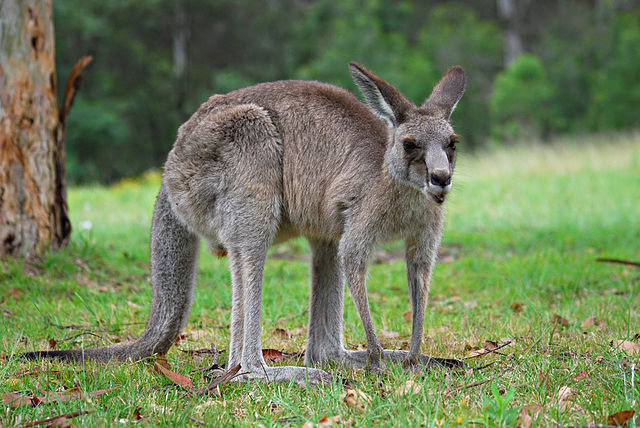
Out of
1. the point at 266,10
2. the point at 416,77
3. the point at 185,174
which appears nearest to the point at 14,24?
the point at 185,174

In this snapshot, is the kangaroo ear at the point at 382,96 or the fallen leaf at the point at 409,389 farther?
the kangaroo ear at the point at 382,96

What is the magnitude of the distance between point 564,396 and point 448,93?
5.57 ft

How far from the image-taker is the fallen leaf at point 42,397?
317 centimetres

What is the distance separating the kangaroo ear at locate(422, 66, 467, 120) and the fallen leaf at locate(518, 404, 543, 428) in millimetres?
1576

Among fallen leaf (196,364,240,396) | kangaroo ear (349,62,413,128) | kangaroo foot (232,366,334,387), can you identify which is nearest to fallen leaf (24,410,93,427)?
fallen leaf (196,364,240,396)

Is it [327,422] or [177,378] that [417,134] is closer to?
[327,422]

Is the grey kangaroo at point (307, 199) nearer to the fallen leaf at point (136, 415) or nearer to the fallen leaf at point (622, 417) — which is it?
the fallen leaf at point (136, 415)

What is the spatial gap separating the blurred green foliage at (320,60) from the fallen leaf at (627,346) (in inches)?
755

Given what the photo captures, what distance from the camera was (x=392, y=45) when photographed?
28.0 meters

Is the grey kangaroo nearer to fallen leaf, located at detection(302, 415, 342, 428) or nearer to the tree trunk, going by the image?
fallen leaf, located at detection(302, 415, 342, 428)

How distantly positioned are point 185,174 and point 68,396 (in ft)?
4.64

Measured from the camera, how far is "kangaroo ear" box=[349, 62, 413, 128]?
3.67 metres

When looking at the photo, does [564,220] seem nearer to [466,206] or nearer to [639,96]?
[466,206]

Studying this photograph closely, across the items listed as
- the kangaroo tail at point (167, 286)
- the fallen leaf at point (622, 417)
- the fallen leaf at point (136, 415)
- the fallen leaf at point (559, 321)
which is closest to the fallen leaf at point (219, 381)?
the fallen leaf at point (136, 415)
